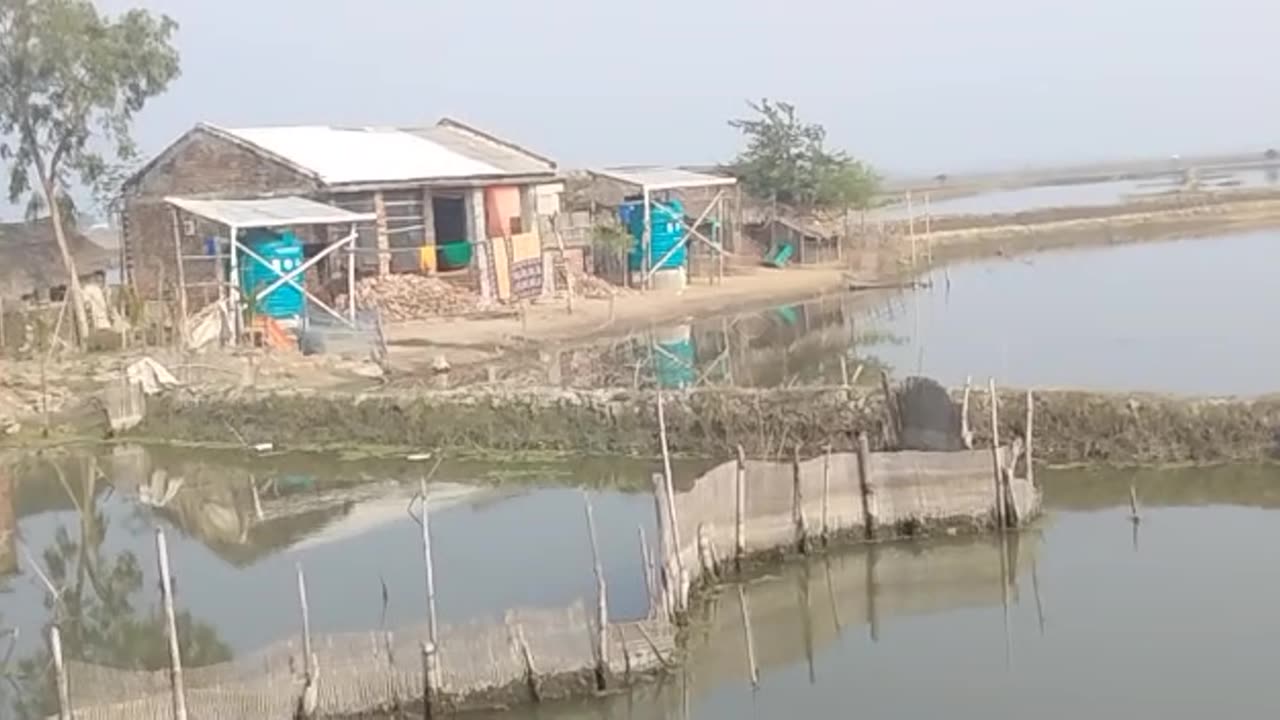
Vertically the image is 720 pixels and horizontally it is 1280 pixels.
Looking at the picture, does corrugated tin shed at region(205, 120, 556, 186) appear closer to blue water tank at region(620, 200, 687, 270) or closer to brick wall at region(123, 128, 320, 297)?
brick wall at region(123, 128, 320, 297)

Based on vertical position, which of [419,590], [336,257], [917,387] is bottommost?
[419,590]

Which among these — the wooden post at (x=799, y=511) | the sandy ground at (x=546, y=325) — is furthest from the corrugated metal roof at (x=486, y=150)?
the wooden post at (x=799, y=511)

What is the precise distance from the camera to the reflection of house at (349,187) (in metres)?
28.2

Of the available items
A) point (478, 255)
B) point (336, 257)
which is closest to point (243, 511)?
point (336, 257)

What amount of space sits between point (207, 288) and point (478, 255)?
5.92 meters

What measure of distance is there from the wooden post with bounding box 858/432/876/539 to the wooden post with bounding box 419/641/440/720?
16.6 feet

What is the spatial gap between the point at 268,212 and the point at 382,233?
322 cm

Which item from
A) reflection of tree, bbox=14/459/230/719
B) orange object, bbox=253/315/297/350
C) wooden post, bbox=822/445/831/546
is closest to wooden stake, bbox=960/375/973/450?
wooden post, bbox=822/445/831/546

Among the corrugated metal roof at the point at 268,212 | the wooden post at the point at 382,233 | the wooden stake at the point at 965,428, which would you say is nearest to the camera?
the wooden stake at the point at 965,428

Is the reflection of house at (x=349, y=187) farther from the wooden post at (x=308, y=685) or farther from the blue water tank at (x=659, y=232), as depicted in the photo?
the wooden post at (x=308, y=685)

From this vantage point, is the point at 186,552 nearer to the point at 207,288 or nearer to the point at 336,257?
the point at 207,288

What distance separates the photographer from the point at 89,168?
92.2ft

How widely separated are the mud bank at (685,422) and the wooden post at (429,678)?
7.15 metres

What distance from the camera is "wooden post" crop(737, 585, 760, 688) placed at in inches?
457
